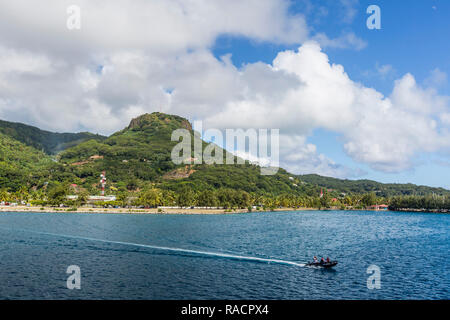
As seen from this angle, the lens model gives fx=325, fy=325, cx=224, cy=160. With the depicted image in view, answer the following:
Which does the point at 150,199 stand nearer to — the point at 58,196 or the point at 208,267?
the point at 58,196

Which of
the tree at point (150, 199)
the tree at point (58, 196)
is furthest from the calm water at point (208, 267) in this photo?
the tree at point (150, 199)

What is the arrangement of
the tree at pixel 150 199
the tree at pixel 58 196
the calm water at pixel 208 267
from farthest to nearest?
the tree at pixel 150 199
the tree at pixel 58 196
the calm water at pixel 208 267

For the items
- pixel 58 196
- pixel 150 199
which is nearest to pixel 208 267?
pixel 150 199

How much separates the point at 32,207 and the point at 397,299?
185324 millimetres

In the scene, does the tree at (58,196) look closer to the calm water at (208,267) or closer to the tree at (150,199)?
the tree at (150,199)

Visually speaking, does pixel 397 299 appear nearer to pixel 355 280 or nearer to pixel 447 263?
pixel 355 280

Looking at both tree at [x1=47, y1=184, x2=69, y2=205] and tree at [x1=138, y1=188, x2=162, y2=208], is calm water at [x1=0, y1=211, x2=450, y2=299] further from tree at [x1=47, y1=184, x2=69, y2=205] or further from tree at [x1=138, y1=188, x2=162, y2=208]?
tree at [x1=138, y1=188, x2=162, y2=208]

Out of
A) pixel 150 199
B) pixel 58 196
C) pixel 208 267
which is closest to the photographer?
pixel 208 267

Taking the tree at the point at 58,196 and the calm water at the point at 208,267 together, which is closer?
the calm water at the point at 208,267

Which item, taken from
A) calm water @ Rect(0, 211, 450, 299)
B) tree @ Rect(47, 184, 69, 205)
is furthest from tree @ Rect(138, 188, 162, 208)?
calm water @ Rect(0, 211, 450, 299)

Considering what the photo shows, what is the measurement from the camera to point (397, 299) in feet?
135

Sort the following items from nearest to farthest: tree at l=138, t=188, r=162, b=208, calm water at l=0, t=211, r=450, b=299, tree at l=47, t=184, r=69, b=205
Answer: calm water at l=0, t=211, r=450, b=299 → tree at l=47, t=184, r=69, b=205 → tree at l=138, t=188, r=162, b=208

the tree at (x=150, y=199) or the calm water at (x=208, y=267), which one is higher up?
the tree at (x=150, y=199)

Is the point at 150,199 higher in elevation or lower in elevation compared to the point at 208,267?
higher
